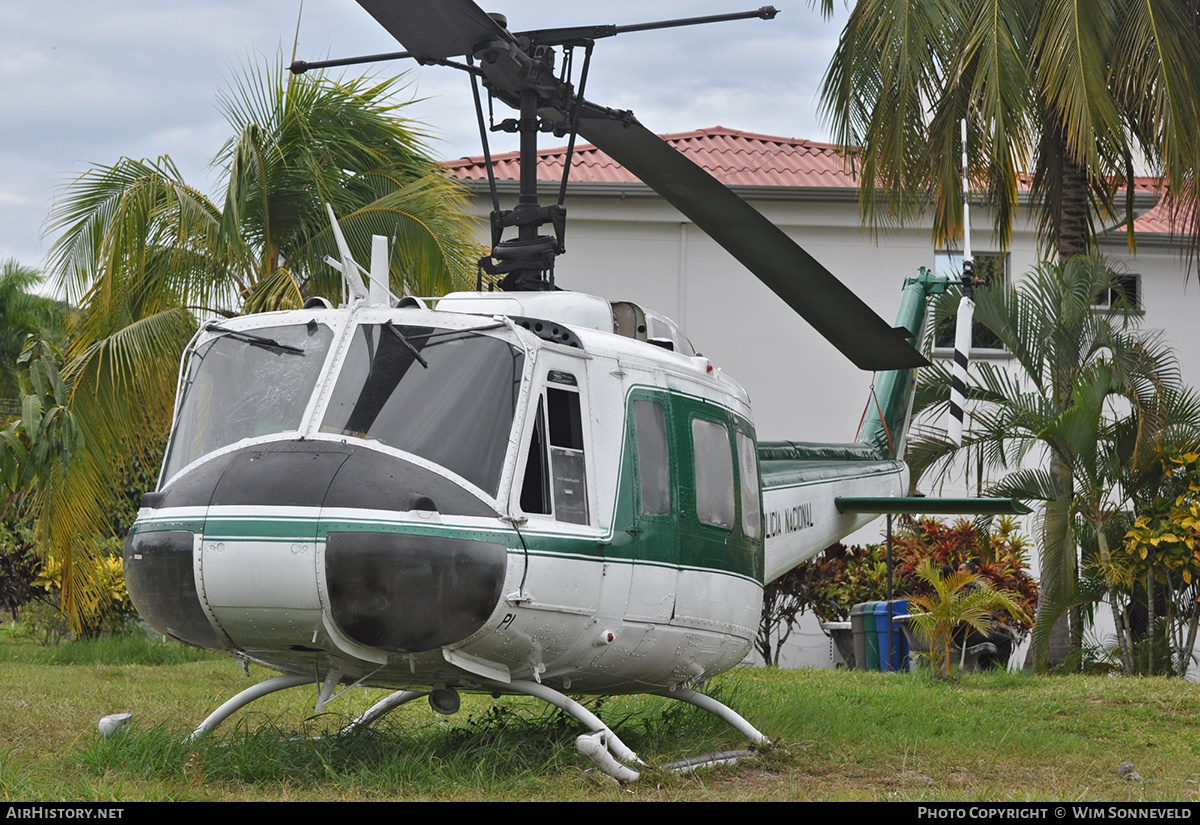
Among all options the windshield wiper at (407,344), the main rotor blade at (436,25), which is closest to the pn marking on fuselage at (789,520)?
the windshield wiper at (407,344)

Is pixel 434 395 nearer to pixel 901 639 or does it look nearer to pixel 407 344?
pixel 407 344

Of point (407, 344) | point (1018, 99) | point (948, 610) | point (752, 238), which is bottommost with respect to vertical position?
point (948, 610)

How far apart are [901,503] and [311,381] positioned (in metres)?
4.58

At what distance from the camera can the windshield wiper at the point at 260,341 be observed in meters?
6.41

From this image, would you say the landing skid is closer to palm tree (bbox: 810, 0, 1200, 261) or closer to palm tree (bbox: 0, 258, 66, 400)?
palm tree (bbox: 810, 0, 1200, 261)

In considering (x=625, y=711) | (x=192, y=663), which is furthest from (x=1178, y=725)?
(x=192, y=663)

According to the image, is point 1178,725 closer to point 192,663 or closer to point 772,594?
point 772,594

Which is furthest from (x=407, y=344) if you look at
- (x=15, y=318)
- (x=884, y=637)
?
(x=15, y=318)

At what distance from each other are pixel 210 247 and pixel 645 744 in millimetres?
6892

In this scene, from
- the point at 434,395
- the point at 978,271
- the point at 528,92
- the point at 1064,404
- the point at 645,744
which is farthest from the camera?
the point at 978,271

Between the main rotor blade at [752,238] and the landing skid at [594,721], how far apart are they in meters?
2.60

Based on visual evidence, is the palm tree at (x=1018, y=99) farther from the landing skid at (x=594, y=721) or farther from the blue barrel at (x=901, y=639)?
the landing skid at (x=594, y=721)

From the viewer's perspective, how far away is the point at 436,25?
19.7ft

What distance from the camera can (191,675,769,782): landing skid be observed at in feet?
20.6
